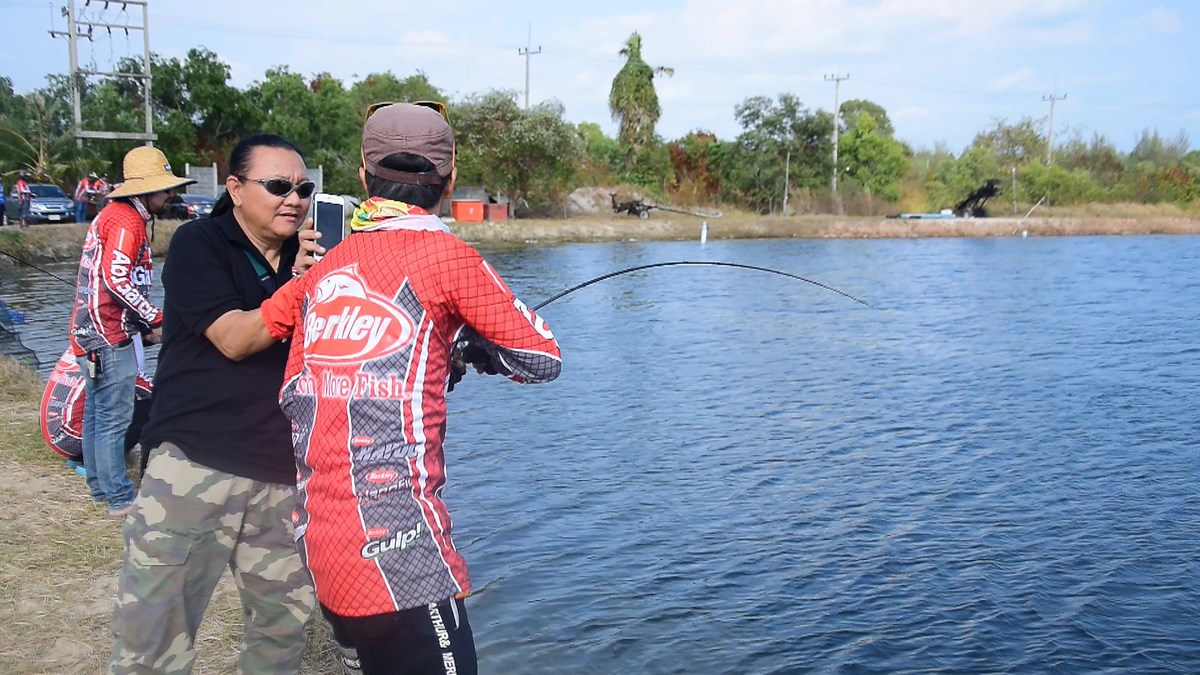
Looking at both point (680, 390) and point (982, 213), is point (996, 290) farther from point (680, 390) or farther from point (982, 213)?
point (982, 213)

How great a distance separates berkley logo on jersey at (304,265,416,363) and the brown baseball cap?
269 millimetres

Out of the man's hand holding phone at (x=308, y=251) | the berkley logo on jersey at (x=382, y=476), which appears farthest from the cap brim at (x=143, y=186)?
the berkley logo on jersey at (x=382, y=476)

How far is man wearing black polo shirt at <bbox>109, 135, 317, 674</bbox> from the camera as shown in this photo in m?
3.23

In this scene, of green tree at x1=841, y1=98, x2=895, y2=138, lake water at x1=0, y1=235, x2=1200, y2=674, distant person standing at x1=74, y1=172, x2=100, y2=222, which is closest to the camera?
lake water at x1=0, y1=235, x2=1200, y2=674

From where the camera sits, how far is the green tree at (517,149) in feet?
171

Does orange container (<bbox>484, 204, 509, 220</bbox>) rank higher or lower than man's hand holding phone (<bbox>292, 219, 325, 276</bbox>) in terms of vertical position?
lower

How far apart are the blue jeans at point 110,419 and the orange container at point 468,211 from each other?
140 ft

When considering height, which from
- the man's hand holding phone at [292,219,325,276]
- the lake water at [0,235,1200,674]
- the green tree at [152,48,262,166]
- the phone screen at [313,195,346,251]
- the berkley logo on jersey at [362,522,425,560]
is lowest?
the lake water at [0,235,1200,674]

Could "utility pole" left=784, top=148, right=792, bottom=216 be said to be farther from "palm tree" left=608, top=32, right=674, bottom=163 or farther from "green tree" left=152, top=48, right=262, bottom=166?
"green tree" left=152, top=48, right=262, bottom=166

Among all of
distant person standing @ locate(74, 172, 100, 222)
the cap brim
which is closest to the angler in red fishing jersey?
the cap brim

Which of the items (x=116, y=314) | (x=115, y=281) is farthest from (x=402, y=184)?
(x=116, y=314)

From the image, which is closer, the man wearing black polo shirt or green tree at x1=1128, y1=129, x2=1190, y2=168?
the man wearing black polo shirt

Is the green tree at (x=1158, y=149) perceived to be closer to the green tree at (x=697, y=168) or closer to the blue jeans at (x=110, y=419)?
the green tree at (x=697, y=168)

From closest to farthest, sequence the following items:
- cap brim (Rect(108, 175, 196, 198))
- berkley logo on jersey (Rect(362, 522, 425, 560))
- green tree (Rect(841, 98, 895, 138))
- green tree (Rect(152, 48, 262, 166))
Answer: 1. berkley logo on jersey (Rect(362, 522, 425, 560))
2. cap brim (Rect(108, 175, 196, 198))
3. green tree (Rect(152, 48, 262, 166))
4. green tree (Rect(841, 98, 895, 138))
